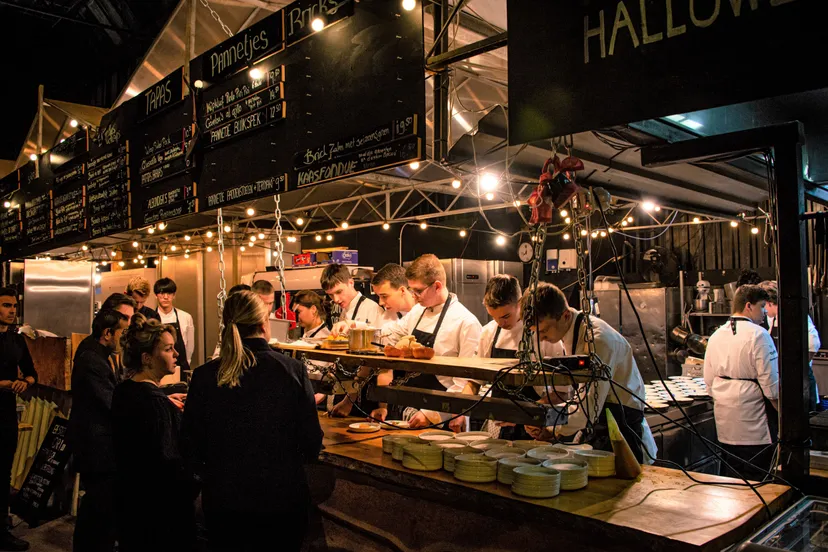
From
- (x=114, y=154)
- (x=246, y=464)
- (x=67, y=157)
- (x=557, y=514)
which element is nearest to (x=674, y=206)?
(x=557, y=514)

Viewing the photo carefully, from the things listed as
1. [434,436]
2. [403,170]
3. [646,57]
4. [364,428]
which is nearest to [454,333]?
[364,428]

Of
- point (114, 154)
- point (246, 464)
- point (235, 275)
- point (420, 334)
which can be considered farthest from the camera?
point (235, 275)

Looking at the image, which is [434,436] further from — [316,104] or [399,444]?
[316,104]

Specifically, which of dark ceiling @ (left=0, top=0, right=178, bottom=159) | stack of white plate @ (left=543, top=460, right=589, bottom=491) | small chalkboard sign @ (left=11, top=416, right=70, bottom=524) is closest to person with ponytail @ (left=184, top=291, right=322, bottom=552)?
stack of white plate @ (left=543, top=460, right=589, bottom=491)

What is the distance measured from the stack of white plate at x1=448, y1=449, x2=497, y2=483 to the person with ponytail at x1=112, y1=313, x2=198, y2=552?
54.3 inches

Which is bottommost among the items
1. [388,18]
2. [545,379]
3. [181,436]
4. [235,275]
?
[181,436]

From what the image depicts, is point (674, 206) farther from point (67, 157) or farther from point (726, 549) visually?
point (67, 157)

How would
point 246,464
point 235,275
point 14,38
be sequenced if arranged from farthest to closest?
point 235,275 < point 14,38 < point 246,464

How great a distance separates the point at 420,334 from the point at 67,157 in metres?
4.24

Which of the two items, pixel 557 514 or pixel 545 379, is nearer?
pixel 557 514

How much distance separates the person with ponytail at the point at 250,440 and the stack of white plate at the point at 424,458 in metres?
0.43

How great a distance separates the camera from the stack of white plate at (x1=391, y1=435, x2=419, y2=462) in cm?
292

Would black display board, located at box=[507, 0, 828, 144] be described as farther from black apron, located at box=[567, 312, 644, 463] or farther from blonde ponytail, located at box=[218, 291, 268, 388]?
blonde ponytail, located at box=[218, 291, 268, 388]

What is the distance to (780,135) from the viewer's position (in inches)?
92.2
